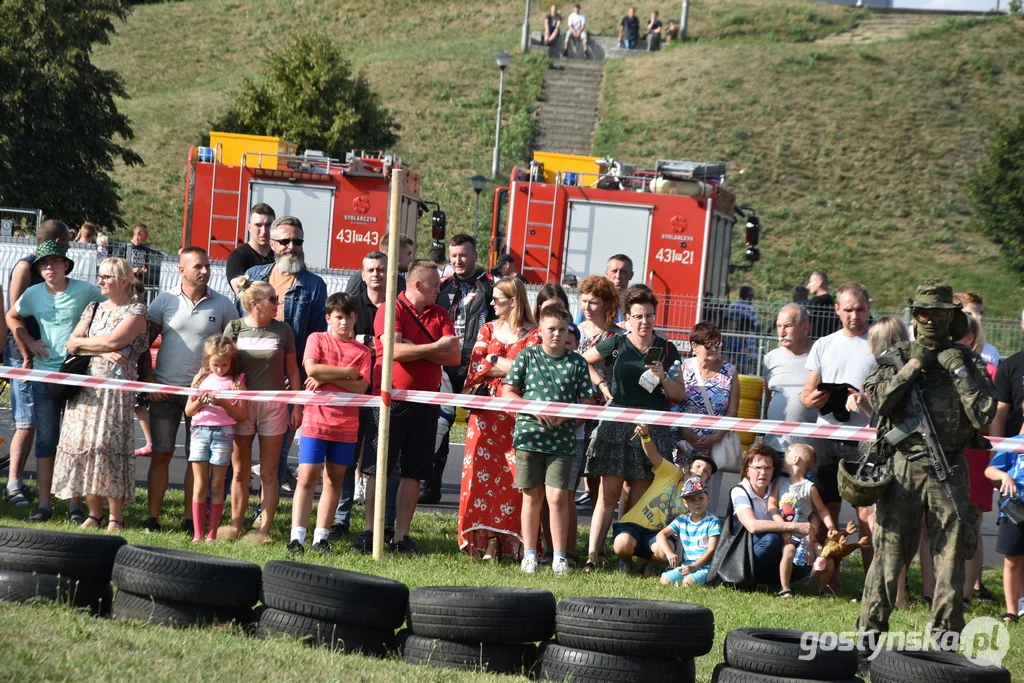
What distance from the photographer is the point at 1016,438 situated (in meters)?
7.59

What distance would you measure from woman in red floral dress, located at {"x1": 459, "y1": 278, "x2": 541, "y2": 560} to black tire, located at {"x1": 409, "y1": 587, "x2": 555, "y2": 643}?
3050 mm

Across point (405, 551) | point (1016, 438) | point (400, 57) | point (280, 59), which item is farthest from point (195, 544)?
point (400, 57)

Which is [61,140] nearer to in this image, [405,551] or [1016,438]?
[405,551]

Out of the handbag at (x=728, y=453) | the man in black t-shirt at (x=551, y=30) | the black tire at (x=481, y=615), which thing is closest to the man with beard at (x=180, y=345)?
the handbag at (x=728, y=453)

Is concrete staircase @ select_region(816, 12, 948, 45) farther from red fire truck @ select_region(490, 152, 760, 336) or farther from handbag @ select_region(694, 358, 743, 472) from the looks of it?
handbag @ select_region(694, 358, 743, 472)

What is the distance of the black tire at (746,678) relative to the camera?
5129mm

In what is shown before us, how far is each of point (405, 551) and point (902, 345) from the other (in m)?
3.73

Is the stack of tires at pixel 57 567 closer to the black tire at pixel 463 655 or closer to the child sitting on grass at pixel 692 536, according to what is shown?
the black tire at pixel 463 655

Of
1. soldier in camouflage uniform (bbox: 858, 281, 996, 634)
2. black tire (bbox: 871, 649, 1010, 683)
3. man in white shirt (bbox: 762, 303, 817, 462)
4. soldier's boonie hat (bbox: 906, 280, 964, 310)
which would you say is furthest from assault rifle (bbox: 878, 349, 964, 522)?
man in white shirt (bbox: 762, 303, 817, 462)

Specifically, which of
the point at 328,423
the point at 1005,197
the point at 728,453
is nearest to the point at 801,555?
the point at 728,453

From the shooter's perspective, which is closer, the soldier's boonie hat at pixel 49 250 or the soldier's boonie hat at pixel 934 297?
the soldier's boonie hat at pixel 934 297

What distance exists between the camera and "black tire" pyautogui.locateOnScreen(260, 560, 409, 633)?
537 cm

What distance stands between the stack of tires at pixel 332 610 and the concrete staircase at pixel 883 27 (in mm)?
55892

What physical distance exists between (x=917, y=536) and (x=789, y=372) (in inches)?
102
